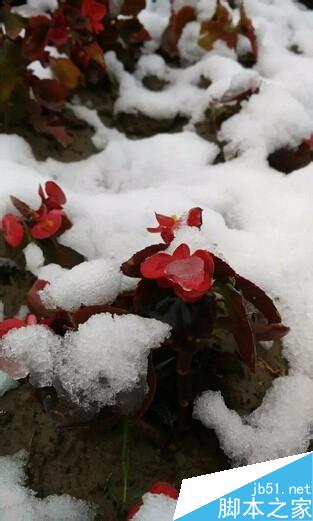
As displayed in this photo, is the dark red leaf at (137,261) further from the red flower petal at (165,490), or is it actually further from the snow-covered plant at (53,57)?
the snow-covered plant at (53,57)

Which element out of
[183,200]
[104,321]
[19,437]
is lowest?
[19,437]

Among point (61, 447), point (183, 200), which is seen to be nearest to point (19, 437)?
point (61, 447)

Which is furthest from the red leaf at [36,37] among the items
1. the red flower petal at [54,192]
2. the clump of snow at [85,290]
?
the clump of snow at [85,290]

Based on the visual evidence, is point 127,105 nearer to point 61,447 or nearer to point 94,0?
point 94,0

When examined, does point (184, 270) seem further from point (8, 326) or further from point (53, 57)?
point (53, 57)

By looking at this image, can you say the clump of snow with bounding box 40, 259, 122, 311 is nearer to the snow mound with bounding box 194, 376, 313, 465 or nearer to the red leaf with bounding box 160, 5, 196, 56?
the snow mound with bounding box 194, 376, 313, 465

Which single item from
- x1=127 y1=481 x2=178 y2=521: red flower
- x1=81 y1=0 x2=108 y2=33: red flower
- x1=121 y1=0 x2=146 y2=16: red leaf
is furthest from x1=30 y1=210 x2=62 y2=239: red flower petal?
x1=121 y1=0 x2=146 y2=16: red leaf
